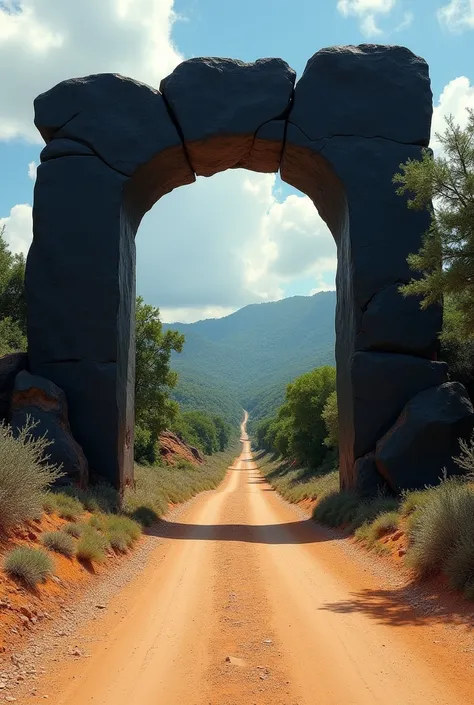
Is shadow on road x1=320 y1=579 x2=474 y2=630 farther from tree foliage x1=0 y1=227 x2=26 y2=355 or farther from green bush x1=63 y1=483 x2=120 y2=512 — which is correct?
tree foliage x1=0 y1=227 x2=26 y2=355

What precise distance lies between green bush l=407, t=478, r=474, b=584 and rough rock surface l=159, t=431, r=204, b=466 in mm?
28103

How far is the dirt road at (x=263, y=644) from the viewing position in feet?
13.1

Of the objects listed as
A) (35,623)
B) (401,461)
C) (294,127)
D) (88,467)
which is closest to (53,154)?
(294,127)

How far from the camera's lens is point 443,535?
707 cm

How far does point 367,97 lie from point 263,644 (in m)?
12.2

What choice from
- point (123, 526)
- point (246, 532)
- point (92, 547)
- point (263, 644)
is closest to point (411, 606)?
point (263, 644)

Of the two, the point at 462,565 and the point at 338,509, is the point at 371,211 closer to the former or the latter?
the point at 338,509

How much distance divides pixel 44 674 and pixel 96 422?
8.51m

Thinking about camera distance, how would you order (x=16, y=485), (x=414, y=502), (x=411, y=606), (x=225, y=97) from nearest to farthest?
(x=411, y=606) < (x=16, y=485) < (x=414, y=502) < (x=225, y=97)

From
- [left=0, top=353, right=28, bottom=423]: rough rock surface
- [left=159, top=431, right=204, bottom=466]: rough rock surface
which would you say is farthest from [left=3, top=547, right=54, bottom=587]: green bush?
[left=159, top=431, right=204, bottom=466]: rough rock surface

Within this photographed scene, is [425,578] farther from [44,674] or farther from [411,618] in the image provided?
[44,674]

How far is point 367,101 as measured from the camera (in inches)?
538

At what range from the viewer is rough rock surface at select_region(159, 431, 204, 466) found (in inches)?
1429

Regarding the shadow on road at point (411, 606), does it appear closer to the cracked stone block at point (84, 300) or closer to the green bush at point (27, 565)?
the green bush at point (27, 565)
